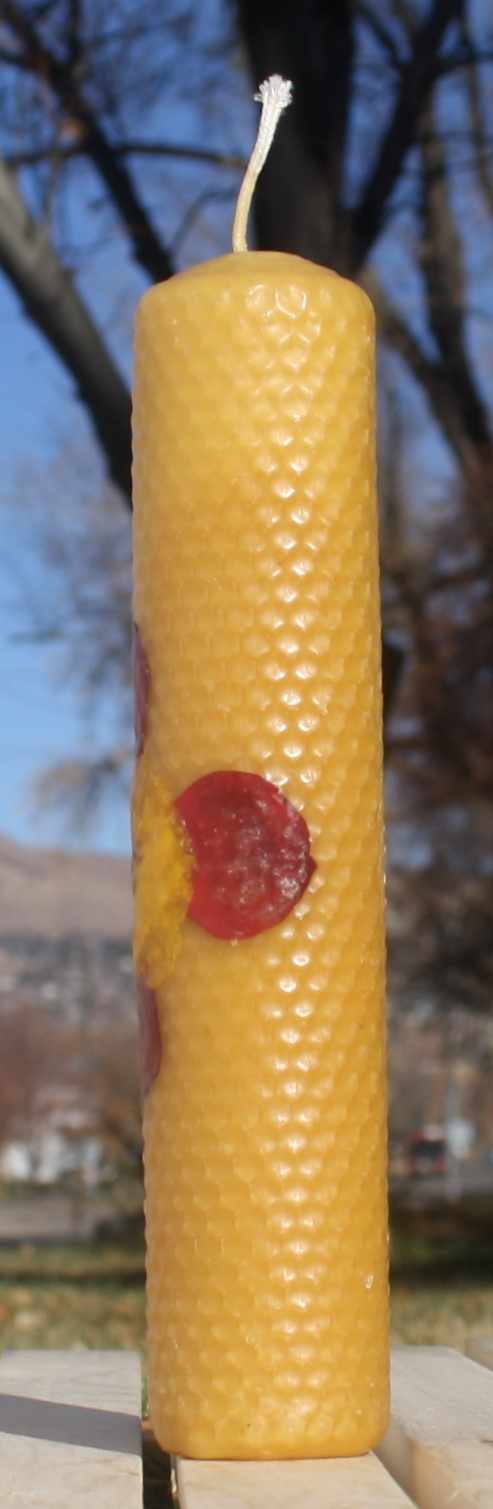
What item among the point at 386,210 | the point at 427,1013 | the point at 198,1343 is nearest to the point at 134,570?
the point at 198,1343

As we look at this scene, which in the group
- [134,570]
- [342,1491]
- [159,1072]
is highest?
[134,570]

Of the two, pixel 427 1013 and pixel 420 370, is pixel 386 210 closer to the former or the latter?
pixel 420 370

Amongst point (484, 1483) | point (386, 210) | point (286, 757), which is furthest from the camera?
point (386, 210)

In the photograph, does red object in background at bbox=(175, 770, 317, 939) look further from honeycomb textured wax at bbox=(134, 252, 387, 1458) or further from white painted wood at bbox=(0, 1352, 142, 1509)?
white painted wood at bbox=(0, 1352, 142, 1509)

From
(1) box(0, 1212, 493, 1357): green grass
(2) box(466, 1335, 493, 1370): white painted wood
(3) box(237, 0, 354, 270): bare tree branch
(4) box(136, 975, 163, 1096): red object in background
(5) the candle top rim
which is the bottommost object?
(1) box(0, 1212, 493, 1357): green grass

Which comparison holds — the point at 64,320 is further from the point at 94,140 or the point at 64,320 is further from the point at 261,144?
the point at 261,144

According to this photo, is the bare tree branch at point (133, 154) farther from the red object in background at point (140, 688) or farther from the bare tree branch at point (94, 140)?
the red object in background at point (140, 688)

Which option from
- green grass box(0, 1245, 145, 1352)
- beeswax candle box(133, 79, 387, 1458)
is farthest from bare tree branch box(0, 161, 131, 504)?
beeswax candle box(133, 79, 387, 1458)
